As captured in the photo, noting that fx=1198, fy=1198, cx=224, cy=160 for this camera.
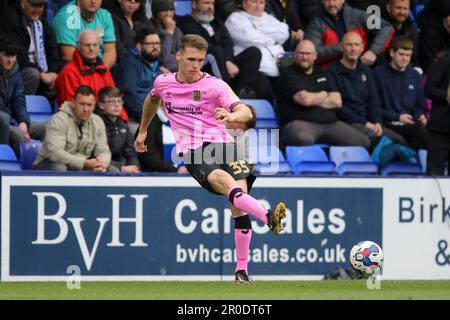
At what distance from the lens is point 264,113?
54.1ft

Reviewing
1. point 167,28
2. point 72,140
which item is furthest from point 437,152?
point 72,140

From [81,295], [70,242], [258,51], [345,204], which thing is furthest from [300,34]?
[81,295]

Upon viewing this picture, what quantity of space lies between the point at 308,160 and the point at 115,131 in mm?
2542

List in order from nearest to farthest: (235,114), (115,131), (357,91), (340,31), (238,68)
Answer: (235,114)
(115,131)
(238,68)
(357,91)
(340,31)

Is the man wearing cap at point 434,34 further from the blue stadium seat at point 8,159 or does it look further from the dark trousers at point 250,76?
the blue stadium seat at point 8,159

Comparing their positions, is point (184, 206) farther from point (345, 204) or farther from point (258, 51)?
point (258, 51)

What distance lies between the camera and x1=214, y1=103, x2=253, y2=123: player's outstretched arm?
10.2 m

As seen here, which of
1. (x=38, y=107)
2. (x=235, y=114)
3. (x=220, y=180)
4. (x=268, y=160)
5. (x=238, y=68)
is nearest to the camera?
(x=235, y=114)

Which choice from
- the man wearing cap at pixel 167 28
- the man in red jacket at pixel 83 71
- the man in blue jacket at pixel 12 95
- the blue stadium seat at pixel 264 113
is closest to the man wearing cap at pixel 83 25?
the man in red jacket at pixel 83 71

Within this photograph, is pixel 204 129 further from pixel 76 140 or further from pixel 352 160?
pixel 352 160

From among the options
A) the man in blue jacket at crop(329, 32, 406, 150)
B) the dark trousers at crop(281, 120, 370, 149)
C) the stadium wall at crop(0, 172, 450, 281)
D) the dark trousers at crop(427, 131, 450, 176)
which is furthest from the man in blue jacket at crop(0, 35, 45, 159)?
the dark trousers at crop(427, 131, 450, 176)

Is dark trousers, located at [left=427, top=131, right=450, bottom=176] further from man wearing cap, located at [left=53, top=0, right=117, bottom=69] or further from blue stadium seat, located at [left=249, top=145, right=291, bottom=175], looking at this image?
man wearing cap, located at [left=53, top=0, right=117, bottom=69]

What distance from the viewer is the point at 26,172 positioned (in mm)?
13727
